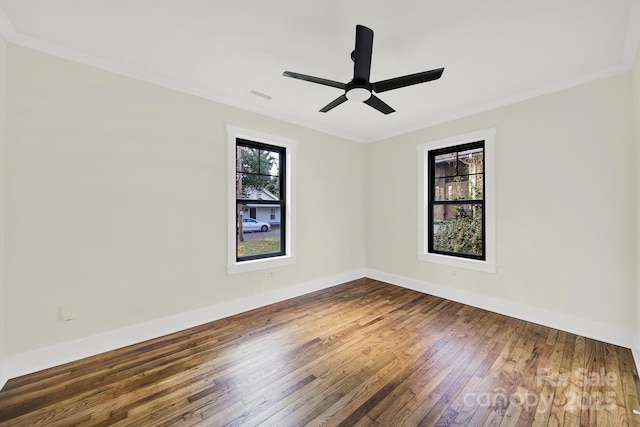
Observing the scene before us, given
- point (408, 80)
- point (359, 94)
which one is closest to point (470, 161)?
point (408, 80)

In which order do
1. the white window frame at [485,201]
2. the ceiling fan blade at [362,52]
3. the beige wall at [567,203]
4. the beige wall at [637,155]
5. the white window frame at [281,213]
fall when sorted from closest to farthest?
the ceiling fan blade at [362,52] → the beige wall at [637,155] → the beige wall at [567,203] → the white window frame at [281,213] → the white window frame at [485,201]

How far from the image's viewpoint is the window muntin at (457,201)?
11.8 ft

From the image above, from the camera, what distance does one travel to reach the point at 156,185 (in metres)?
2.68

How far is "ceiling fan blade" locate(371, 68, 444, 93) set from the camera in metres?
1.93

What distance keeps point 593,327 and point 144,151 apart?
479cm

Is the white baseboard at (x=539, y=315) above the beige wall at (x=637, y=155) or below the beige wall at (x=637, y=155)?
below

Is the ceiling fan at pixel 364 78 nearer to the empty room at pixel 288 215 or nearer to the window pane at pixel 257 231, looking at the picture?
the empty room at pixel 288 215

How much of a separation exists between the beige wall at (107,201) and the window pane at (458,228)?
273cm

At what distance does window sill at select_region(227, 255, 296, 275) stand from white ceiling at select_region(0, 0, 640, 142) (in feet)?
6.59

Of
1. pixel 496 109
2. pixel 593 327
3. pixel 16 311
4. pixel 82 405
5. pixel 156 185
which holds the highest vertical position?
pixel 496 109

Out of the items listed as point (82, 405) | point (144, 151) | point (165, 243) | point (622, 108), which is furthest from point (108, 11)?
point (622, 108)

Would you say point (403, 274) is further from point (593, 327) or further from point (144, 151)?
point (144, 151)

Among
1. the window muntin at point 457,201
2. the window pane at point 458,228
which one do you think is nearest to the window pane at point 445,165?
the window muntin at point 457,201

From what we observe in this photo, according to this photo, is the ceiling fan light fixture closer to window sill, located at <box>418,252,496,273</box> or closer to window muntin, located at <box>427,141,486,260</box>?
window muntin, located at <box>427,141,486,260</box>
